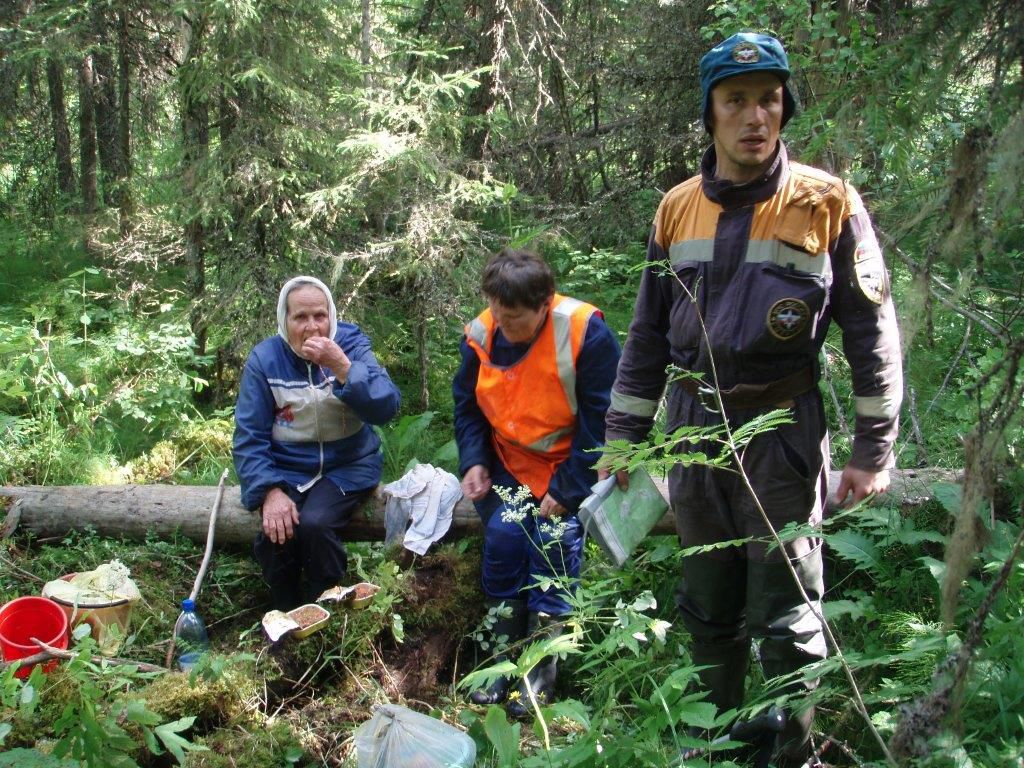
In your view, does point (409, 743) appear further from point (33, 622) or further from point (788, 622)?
point (33, 622)

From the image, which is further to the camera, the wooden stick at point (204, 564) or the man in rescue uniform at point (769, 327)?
the wooden stick at point (204, 564)

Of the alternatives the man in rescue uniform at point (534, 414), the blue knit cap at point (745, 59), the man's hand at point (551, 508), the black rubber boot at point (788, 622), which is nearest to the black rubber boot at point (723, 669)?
the black rubber boot at point (788, 622)

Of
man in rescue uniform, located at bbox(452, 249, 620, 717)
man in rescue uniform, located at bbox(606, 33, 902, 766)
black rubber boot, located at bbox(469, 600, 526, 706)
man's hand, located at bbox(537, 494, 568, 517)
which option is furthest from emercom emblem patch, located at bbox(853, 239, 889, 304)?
black rubber boot, located at bbox(469, 600, 526, 706)

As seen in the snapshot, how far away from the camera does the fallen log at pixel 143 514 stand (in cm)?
442

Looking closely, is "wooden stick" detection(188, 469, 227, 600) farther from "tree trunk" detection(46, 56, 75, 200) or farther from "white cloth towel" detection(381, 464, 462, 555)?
"tree trunk" detection(46, 56, 75, 200)

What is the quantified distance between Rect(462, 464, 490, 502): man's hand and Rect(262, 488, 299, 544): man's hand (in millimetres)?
881

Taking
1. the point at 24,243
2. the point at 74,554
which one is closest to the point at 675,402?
the point at 74,554

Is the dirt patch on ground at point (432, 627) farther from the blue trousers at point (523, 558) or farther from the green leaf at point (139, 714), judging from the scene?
the green leaf at point (139, 714)

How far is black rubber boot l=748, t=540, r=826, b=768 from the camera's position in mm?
2463

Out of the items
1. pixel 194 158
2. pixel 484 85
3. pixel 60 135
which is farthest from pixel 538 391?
pixel 60 135

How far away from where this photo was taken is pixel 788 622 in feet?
8.07

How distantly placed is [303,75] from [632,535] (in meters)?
5.87

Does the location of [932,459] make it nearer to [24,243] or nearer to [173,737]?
[173,737]

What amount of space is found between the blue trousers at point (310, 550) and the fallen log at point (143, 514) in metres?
0.32
